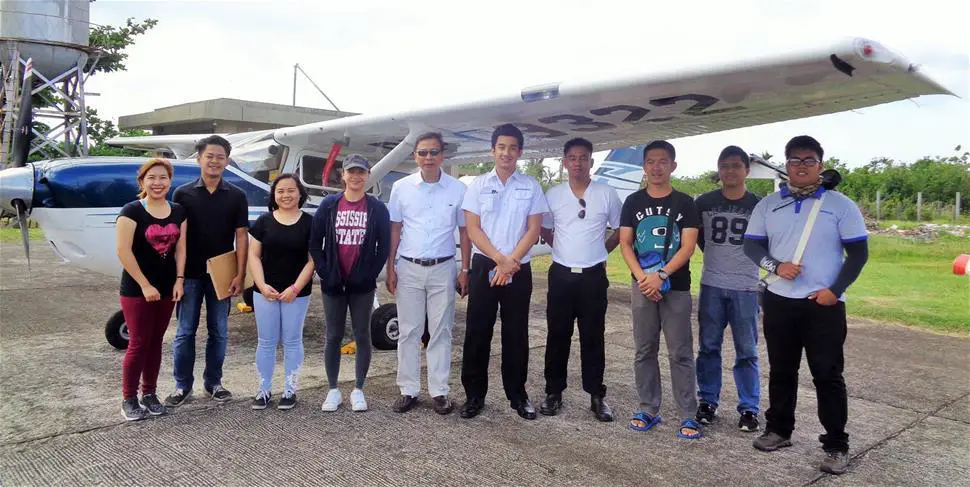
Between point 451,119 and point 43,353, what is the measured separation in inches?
A: 156

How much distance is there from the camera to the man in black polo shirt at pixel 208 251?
148 inches

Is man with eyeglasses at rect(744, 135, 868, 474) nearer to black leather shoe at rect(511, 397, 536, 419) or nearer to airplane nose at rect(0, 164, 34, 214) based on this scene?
black leather shoe at rect(511, 397, 536, 419)

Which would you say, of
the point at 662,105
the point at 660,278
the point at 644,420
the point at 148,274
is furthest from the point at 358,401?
the point at 662,105

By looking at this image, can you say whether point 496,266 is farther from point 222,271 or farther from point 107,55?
point 107,55

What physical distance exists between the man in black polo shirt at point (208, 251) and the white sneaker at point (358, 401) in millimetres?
814

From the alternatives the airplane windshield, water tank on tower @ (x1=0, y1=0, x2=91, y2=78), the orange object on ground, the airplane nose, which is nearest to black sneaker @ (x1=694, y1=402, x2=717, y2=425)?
the orange object on ground

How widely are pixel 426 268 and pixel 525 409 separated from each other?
1046 mm

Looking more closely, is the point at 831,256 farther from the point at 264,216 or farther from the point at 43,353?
the point at 43,353

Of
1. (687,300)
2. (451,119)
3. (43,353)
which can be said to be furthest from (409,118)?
(43,353)

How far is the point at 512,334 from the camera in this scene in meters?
3.79

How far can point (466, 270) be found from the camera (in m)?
3.92

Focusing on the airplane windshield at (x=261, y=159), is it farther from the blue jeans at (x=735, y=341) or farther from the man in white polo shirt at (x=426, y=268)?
the blue jeans at (x=735, y=341)

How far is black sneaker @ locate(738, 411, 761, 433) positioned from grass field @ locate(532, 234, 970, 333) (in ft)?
17.7

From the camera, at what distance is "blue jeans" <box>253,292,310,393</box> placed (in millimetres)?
3746
